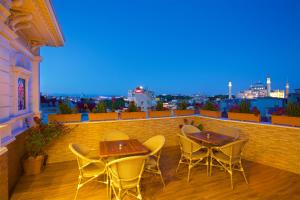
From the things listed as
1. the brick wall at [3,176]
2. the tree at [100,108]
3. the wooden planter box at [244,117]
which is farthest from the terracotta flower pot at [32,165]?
the wooden planter box at [244,117]

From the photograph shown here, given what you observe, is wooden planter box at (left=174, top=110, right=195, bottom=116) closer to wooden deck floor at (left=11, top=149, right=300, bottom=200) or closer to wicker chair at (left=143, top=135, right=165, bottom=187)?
wooden deck floor at (left=11, top=149, right=300, bottom=200)

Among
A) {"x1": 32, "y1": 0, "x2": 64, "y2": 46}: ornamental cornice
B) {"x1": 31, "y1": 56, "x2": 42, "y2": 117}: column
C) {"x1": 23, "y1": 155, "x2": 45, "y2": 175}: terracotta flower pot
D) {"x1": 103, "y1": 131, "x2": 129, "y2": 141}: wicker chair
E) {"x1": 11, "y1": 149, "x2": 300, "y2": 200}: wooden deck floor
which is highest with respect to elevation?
{"x1": 32, "y1": 0, "x2": 64, "y2": 46}: ornamental cornice

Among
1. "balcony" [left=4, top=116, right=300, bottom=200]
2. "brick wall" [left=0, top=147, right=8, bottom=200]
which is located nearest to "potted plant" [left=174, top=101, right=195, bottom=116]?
"balcony" [left=4, top=116, right=300, bottom=200]

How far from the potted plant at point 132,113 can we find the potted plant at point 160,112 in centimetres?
33

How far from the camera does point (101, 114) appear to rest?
17.0ft

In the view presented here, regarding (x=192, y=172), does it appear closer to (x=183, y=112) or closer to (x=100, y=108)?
(x=183, y=112)

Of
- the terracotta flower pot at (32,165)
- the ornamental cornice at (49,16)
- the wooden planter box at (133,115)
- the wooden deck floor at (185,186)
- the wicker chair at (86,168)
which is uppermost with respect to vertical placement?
the ornamental cornice at (49,16)

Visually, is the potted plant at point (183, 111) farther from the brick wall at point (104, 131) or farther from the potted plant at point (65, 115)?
the potted plant at point (65, 115)

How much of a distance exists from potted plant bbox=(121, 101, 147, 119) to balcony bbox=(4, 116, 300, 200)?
0.16 metres

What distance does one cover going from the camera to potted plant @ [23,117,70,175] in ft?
12.7

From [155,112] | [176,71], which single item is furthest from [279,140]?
[176,71]

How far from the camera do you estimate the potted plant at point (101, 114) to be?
514 cm

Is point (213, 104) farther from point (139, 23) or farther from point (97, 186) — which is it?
point (139, 23)

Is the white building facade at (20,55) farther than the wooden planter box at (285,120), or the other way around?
the wooden planter box at (285,120)
